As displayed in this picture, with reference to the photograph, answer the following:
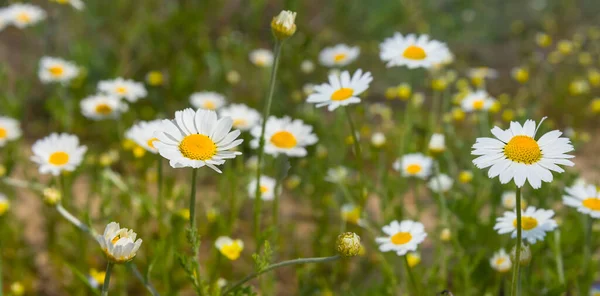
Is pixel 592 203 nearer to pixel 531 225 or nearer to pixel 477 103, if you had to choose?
pixel 531 225

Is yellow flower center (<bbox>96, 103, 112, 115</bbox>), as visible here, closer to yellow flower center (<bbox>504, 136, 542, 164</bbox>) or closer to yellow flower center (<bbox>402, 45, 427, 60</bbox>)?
yellow flower center (<bbox>402, 45, 427, 60</bbox>)

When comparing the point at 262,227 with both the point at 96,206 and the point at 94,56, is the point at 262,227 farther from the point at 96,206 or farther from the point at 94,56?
the point at 94,56

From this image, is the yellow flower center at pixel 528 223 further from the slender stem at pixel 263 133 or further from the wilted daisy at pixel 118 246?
the wilted daisy at pixel 118 246

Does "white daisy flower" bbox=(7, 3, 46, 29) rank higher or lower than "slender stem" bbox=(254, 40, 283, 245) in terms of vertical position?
higher

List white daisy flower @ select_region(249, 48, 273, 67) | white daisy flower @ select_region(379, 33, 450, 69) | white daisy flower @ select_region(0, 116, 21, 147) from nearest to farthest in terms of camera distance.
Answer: white daisy flower @ select_region(379, 33, 450, 69), white daisy flower @ select_region(0, 116, 21, 147), white daisy flower @ select_region(249, 48, 273, 67)

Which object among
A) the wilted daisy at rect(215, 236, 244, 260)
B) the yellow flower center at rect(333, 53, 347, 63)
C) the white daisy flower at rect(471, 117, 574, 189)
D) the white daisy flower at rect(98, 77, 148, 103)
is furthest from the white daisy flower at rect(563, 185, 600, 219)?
the white daisy flower at rect(98, 77, 148, 103)

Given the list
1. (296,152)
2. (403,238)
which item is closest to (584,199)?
(403,238)
